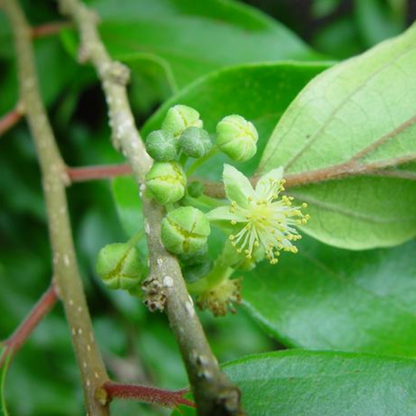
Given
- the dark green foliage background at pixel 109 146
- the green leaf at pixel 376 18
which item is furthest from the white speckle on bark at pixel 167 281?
the green leaf at pixel 376 18

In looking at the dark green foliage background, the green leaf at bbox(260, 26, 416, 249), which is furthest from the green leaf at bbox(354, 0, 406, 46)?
the green leaf at bbox(260, 26, 416, 249)

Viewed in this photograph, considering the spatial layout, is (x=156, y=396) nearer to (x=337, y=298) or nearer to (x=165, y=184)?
(x=165, y=184)

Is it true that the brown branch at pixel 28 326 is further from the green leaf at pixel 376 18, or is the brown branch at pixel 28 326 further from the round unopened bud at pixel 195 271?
the green leaf at pixel 376 18

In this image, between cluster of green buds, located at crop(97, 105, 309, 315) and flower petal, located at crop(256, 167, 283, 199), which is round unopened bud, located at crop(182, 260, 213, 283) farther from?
flower petal, located at crop(256, 167, 283, 199)

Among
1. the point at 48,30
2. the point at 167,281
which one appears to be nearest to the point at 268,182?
the point at 167,281

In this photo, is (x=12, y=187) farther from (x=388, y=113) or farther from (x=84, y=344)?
(x=388, y=113)

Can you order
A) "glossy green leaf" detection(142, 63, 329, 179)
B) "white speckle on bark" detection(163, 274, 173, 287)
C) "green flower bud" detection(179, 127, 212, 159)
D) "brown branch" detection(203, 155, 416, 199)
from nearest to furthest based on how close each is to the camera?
"white speckle on bark" detection(163, 274, 173, 287)
"green flower bud" detection(179, 127, 212, 159)
"brown branch" detection(203, 155, 416, 199)
"glossy green leaf" detection(142, 63, 329, 179)

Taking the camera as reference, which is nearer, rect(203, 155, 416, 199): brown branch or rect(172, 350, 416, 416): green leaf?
rect(172, 350, 416, 416): green leaf
